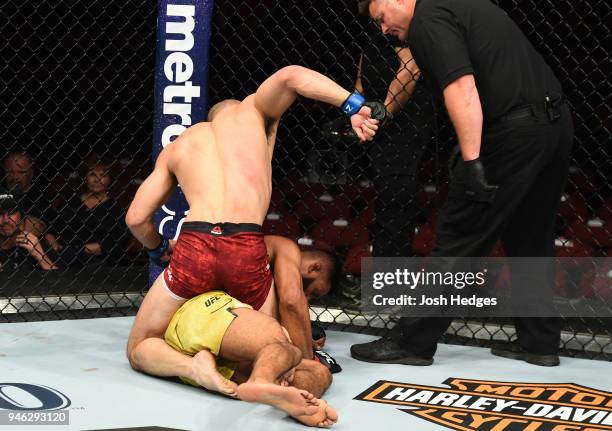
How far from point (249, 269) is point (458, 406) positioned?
716 millimetres

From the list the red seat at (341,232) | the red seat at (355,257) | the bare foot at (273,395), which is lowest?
the bare foot at (273,395)

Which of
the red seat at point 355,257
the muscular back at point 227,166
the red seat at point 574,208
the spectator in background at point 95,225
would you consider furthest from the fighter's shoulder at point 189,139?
the red seat at point 574,208

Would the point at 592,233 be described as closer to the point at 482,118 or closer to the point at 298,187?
the point at 298,187

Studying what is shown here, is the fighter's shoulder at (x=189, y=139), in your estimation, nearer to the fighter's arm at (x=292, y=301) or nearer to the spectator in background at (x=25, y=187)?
the fighter's arm at (x=292, y=301)

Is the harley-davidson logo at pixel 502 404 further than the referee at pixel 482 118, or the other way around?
the referee at pixel 482 118

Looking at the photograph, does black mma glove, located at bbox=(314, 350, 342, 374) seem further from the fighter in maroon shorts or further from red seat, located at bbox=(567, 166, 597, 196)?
red seat, located at bbox=(567, 166, 597, 196)

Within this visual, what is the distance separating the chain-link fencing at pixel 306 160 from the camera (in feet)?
11.6

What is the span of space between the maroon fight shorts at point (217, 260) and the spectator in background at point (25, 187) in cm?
202

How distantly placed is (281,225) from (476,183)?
7.38 ft

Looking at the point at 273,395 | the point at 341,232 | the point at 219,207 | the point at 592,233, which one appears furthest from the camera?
the point at 341,232

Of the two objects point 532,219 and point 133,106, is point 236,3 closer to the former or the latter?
point 133,106

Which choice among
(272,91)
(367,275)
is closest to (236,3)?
(367,275)

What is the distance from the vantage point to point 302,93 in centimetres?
275

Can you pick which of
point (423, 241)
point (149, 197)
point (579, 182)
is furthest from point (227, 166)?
point (579, 182)
